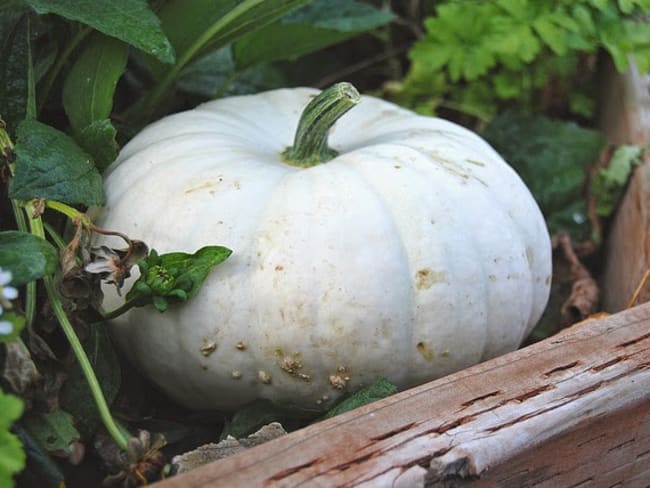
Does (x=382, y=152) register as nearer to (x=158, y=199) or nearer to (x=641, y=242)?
(x=158, y=199)

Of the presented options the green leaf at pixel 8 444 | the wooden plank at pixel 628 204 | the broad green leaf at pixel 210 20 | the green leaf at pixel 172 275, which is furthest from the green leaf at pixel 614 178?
the green leaf at pixel 8 444

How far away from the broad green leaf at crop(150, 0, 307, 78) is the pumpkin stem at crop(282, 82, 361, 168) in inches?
5.3

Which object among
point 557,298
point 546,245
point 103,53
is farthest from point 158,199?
point 557,298

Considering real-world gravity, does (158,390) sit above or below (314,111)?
below

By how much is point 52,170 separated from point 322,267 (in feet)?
0.98

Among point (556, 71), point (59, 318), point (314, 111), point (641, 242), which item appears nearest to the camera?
point (59, 318)

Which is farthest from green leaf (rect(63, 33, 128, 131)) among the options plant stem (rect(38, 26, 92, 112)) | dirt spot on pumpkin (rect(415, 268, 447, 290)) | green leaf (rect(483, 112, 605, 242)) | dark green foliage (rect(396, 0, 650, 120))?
green leaf (rect(483, 112, 605, 242))

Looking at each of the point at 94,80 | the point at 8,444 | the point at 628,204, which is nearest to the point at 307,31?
the point at 94,80

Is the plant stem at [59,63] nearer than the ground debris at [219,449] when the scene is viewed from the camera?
No

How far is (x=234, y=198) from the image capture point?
3.72ft

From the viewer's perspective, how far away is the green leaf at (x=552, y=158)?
5.47 ft

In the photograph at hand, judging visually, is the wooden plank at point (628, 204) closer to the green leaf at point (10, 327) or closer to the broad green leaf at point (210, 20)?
the broad green leaf at point (210, 20)

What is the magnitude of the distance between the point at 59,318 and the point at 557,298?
2.70 feet

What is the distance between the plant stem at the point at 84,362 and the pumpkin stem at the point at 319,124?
35 centimetres
